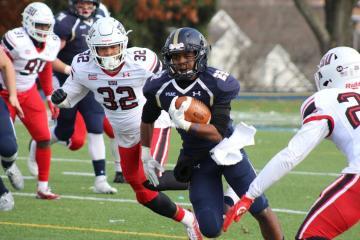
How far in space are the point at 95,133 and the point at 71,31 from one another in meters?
1.10

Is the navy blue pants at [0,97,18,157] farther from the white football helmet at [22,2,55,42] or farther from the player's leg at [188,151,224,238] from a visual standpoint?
the player's leg at [188,151,224,238]

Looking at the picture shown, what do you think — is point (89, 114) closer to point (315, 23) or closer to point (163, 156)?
point (163, 156)

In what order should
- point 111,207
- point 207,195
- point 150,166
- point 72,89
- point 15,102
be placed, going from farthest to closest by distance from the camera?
point 111,207
point 15,102
point 72,89
point 150,166
point 207,195

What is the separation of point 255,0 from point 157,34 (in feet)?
47.9

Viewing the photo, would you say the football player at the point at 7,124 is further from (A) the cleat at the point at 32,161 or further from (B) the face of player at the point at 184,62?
(B) the face of player at the point at 184,62

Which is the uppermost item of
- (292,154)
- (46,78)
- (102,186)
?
(292,154)

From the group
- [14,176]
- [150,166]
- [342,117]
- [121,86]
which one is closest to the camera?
[342,117]

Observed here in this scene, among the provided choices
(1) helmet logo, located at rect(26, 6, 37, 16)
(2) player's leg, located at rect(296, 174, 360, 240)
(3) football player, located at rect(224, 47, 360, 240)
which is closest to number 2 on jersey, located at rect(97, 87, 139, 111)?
(1) helmet logo, located at rect(26, 6, 37, 16)

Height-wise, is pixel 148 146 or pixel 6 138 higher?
pixel 148 146

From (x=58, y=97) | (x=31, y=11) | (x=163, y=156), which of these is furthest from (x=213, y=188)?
(x=31, y=11)

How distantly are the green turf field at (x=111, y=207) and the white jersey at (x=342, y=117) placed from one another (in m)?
2.05

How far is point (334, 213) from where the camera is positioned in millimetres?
4922

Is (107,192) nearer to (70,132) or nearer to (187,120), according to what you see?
(70,132)

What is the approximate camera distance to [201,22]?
2419cm
